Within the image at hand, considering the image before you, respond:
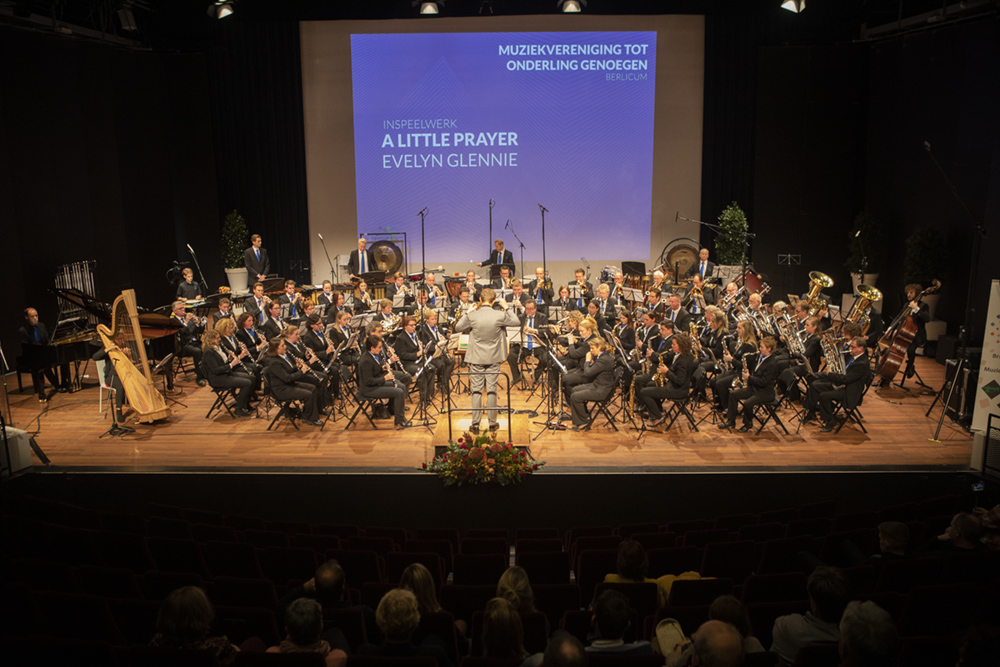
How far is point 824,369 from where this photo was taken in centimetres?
1019

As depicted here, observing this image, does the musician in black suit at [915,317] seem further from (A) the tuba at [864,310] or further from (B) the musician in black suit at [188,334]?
(B) the musician in black suit at [188,334]

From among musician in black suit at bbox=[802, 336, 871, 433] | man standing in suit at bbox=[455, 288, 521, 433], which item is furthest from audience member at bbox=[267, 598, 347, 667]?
musician in black suit at bbox=[802, 336, 871, 433]

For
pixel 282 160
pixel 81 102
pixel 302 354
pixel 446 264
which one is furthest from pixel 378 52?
pixel 302 354

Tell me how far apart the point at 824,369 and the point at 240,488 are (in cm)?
779

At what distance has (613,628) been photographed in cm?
350

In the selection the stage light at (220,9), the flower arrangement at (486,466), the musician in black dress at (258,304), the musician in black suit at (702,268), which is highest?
the stage light at (220,9)

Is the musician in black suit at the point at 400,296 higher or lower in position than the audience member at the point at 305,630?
higher

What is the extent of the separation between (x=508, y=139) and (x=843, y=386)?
31.1 feet

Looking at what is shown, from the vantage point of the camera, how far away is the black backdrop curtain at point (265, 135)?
16.0 m

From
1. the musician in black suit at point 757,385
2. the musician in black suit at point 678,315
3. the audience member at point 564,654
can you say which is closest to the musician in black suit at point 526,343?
the musician in black suit at point 678,315

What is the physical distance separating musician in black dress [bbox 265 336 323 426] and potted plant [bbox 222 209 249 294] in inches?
284

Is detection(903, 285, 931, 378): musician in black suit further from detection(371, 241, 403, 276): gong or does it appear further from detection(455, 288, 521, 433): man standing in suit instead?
detection(371, 241, 403, 276): gong

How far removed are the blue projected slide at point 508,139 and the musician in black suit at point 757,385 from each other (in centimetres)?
770

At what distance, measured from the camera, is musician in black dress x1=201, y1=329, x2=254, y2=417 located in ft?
32.0
